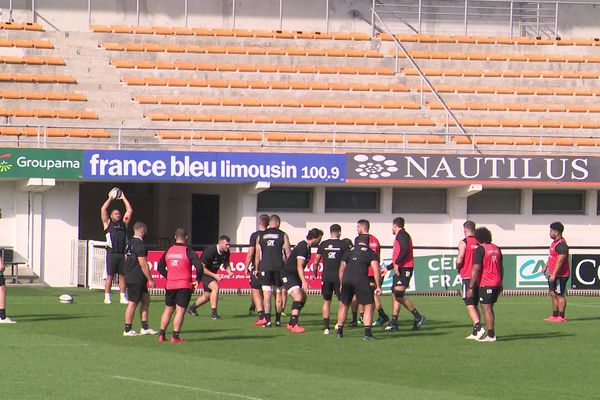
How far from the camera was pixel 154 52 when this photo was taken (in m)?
38.5

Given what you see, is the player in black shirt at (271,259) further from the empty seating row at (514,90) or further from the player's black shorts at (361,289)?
the empty seating row at (514,90)

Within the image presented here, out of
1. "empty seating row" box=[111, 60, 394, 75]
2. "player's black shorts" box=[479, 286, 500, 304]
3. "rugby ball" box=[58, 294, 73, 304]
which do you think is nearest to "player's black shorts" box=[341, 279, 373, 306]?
"player's black shorts" box=[479, 286, 500, 304]

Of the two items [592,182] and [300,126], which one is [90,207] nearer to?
[300,126]

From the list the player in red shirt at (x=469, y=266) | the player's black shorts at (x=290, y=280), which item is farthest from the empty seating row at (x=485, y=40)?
the player in red shirt at (x=469, y=266)

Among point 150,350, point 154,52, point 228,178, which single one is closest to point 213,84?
point 154,52

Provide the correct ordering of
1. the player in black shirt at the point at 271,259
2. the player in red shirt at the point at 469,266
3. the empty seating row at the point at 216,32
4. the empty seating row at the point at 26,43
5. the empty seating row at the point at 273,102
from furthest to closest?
1. the empty seating row at the point at 216,32
2. the empty seating row at the point at 26,43
3. the empty seating row at the point at 273,102
4. the player in black shirt at the point at 271,259
5. the player in red shirt at the point at 469,266

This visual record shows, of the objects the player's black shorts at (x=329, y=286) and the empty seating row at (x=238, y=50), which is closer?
the player's black shorts at (x=329, y=286)

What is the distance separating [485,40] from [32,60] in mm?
14537

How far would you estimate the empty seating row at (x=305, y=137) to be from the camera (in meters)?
35.6

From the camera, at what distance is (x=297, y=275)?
2272 centimetres

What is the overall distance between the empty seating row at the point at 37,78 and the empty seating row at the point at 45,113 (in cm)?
132

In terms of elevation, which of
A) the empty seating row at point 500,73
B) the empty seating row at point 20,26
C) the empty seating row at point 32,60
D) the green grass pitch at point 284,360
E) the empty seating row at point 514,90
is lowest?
the green grass pitch at point 284,360

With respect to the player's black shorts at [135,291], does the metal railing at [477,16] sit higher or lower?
higher

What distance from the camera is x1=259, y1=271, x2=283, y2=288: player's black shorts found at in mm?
22859
